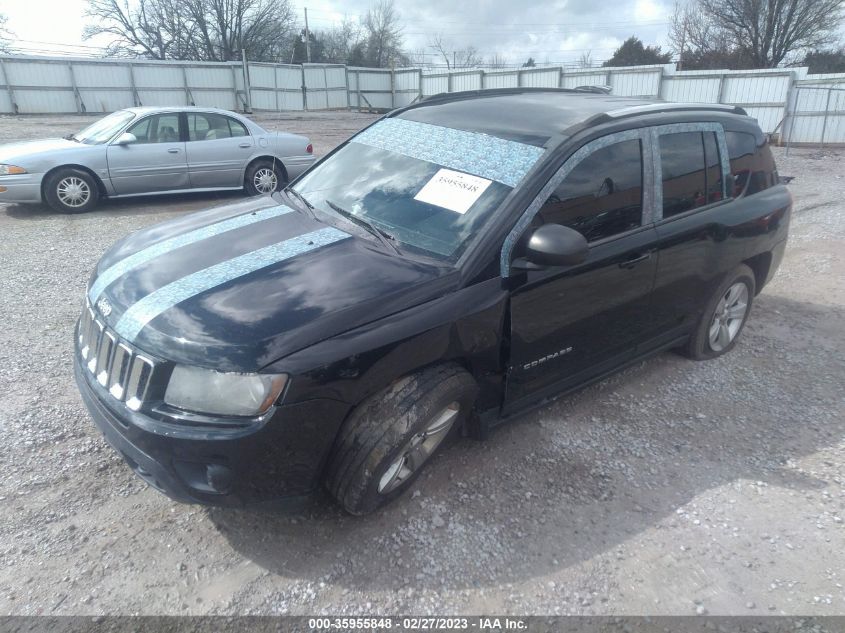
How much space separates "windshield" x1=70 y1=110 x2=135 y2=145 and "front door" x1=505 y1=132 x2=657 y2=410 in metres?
7.93

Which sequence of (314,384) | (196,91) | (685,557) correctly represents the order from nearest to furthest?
1. (314,384)
2. (685,557)
3. (196,91)

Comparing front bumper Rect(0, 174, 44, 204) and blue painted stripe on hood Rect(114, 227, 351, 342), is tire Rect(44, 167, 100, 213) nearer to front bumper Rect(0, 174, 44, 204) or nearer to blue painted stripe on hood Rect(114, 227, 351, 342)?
front bumper Rect(0, 174, 44, 204)

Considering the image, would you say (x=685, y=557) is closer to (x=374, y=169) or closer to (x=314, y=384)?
(x=314, y=384)

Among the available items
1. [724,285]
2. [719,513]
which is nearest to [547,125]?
[724,285]

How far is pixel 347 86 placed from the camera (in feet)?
105

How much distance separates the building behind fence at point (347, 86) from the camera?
18.5m

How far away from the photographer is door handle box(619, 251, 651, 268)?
3326 mm

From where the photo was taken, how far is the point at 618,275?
332 cm

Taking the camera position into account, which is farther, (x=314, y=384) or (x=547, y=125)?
(x=547, y=125)

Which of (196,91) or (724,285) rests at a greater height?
(196,91)

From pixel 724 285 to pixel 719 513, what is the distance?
6.16ft

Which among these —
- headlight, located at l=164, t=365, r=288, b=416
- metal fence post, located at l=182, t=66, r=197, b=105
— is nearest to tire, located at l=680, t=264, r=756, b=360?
headlight, located at l=164, t=365, r=288, b=416

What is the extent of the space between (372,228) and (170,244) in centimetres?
104

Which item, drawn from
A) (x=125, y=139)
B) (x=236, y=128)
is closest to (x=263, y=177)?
(x=236, y=128)
